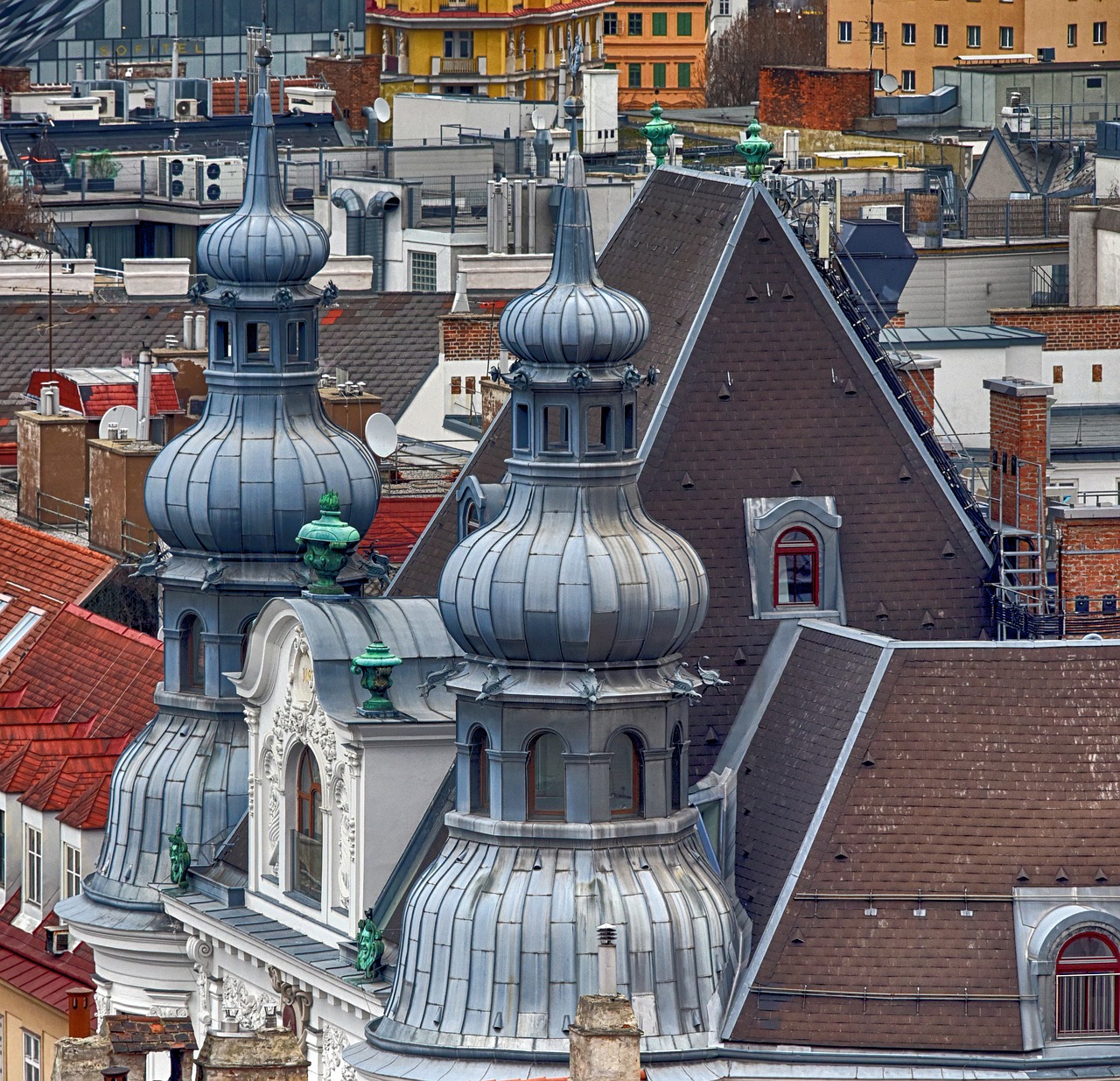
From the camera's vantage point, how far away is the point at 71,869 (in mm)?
105938

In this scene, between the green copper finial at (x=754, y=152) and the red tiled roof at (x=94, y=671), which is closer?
the green copper finial at (x=754, y=152)

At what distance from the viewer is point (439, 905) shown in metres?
82.5

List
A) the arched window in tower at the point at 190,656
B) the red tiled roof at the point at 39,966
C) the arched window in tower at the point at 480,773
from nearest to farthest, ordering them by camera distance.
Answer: the arched window in tower at the point at 480,773
the arched window in tower at the point at 190,656
the red tiled roof at the point at 39,966

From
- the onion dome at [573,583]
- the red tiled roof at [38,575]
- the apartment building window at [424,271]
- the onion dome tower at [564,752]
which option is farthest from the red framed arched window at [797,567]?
the apartment building window at [424,271]

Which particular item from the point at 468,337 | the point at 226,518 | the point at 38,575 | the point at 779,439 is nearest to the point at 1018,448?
the point at 779,439

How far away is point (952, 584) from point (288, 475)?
13.1m

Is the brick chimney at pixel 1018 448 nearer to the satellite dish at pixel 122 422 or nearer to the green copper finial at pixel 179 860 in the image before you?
the green copper finial at pixel 179 860

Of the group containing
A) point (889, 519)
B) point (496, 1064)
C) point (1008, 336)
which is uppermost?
point (1008, 336)

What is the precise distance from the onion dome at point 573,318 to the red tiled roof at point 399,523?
27.6 m

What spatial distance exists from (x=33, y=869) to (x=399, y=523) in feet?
44.6

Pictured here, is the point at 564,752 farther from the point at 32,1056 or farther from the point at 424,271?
the point at 424,271

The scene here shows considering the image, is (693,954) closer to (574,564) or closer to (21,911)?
(574,564)

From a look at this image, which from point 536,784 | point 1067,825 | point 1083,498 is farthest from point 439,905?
point 1083,498

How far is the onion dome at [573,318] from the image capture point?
82.7 m
